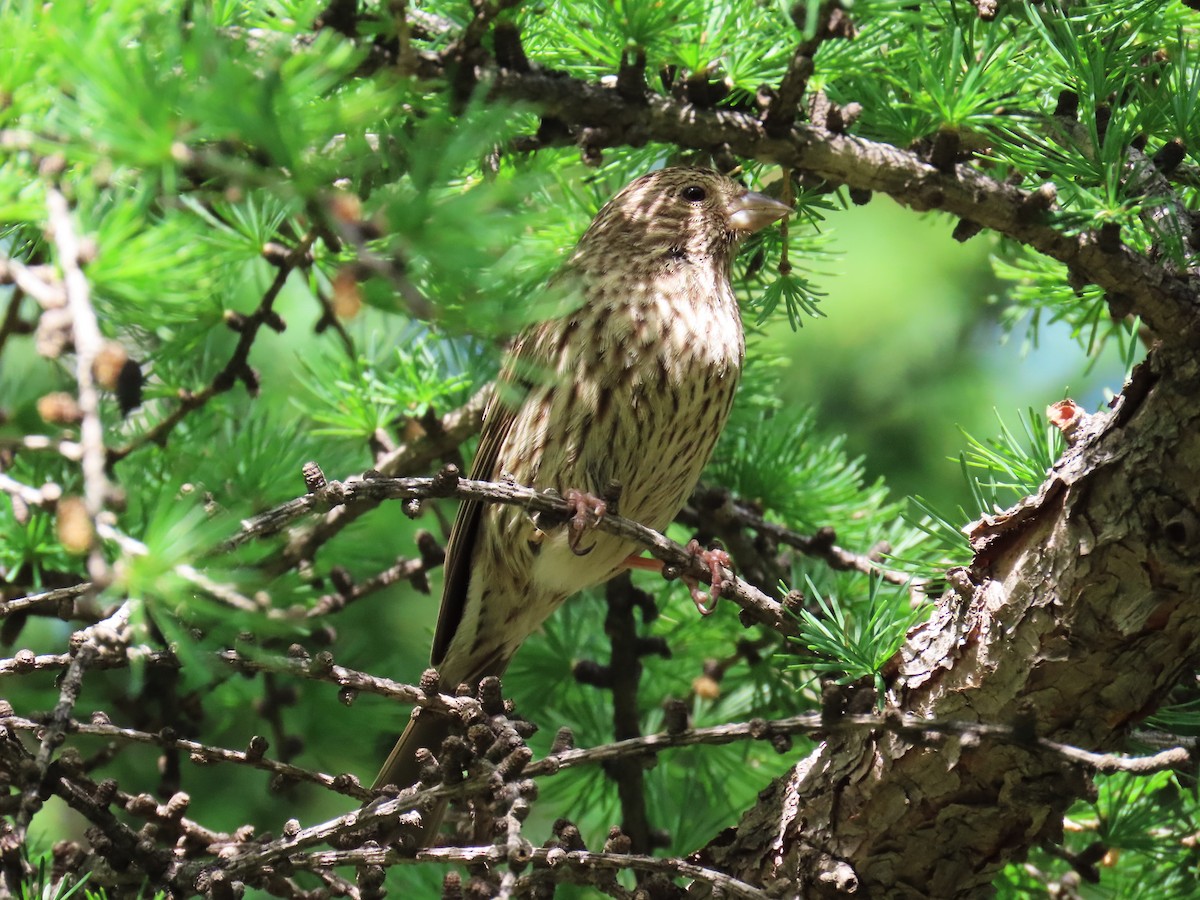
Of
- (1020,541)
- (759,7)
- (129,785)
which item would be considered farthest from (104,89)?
(129,785)

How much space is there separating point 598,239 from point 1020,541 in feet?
5.22

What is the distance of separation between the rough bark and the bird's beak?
1.04 m

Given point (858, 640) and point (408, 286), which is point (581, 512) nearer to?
point (858, 640)

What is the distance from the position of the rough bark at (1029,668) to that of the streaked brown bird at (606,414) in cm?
81

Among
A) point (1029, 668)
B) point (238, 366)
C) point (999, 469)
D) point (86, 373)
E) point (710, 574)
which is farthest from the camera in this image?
point (238, 366)

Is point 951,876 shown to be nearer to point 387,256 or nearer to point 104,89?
point 387,256

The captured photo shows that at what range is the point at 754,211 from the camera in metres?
3.14

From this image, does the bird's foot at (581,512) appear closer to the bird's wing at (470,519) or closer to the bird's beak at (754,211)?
the bird's wing at (470,519)

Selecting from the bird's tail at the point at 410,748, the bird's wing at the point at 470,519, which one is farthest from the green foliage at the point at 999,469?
the bird's tail at the point at 410,748

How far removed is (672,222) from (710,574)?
51.8 inches

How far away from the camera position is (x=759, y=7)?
240 centimetres

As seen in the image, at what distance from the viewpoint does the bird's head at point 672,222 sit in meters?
3.30

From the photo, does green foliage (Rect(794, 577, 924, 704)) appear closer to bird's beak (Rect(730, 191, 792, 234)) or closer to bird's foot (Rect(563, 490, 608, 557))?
bird's foot (Rect(563, 490, 608, 557))

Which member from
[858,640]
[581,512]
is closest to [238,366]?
[581,512]
